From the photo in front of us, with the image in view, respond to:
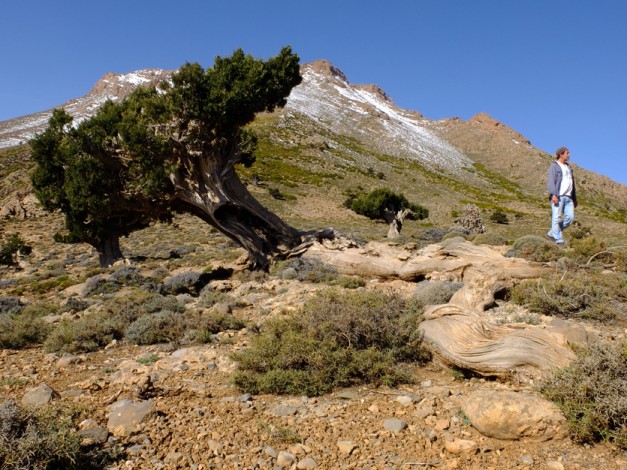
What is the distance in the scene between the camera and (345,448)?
14.1ft

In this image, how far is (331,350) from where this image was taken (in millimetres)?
6227

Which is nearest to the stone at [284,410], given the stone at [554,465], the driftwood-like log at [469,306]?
the driftwood-like log at [469,306]

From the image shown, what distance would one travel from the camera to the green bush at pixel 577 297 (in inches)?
291

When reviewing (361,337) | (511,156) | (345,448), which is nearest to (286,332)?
(361,337)

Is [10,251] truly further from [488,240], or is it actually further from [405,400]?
[405,400]

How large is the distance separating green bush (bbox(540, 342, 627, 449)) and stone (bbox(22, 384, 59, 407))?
6.00 meters

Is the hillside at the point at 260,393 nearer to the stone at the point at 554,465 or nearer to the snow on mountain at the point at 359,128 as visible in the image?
the stone at the point at 554,465

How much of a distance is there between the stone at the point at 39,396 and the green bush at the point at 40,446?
1.24 meters

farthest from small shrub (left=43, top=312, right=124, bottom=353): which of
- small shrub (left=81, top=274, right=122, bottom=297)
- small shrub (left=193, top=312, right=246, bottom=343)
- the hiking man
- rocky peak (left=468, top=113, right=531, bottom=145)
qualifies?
rocky peak (left=468, top=113, right=531, bottom=145)

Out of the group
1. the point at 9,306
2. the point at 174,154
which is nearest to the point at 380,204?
the point at 174,154

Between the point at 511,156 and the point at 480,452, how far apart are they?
481 feet

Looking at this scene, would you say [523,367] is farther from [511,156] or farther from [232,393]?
[511,156]

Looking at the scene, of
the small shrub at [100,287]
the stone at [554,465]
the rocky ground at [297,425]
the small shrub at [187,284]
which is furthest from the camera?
the small shrub at [100,287]

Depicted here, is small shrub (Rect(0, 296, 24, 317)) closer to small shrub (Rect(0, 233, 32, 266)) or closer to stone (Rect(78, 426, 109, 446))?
stone (Rect(78, 426, 109, 446))
